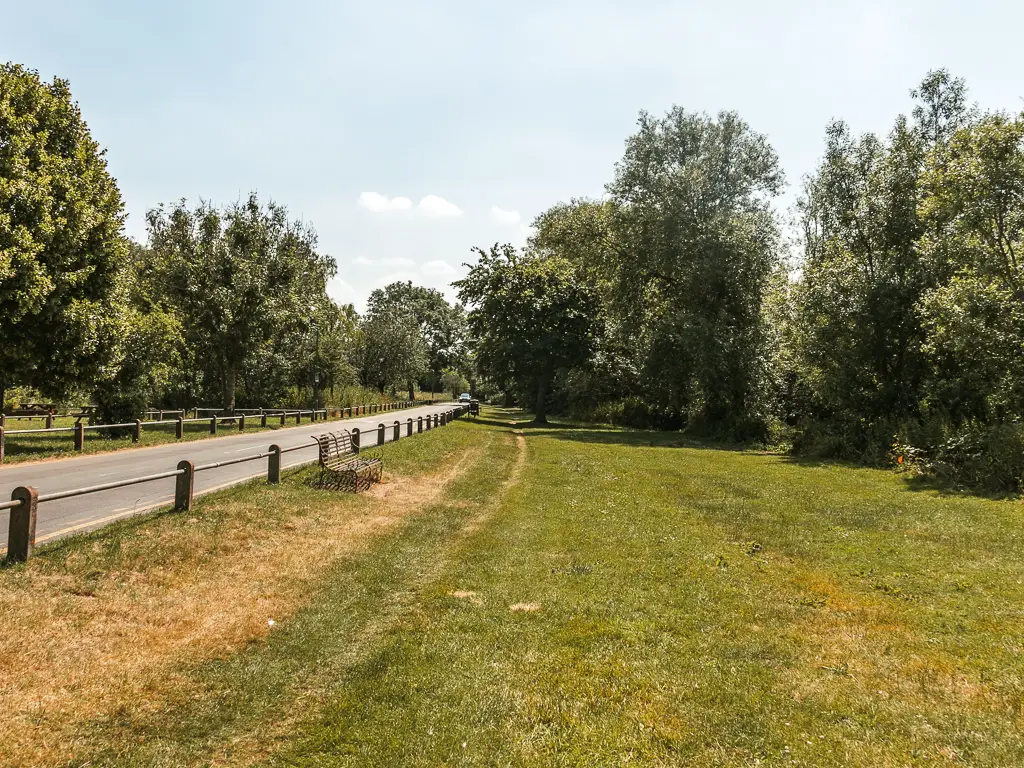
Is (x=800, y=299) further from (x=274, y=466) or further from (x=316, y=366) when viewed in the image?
(x=316, y=366)

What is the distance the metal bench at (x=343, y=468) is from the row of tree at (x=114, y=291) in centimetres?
952

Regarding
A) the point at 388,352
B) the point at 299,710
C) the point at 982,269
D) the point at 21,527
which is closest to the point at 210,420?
the point at 21,527

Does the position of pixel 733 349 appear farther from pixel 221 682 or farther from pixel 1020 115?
pixel 221 682

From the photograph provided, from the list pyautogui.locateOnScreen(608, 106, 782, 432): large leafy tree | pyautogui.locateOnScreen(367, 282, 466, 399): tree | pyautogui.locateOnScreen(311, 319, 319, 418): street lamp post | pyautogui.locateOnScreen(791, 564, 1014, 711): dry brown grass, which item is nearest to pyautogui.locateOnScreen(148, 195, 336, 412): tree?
pyautogui.locateOnScreen(311, 319, 319, 418): street lamp post

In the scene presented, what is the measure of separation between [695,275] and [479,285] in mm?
19555

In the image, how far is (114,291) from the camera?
2166 cm

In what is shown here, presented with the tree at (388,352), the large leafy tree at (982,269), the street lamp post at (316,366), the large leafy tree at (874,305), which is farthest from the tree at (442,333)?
the large leafy tree at (982,269)

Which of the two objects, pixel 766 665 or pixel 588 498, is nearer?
pixel 766 665

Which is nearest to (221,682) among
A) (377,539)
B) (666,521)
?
(377,539)

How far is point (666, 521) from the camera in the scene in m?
12.8

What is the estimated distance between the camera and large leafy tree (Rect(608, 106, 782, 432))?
108ft

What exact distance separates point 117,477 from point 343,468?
5.12m

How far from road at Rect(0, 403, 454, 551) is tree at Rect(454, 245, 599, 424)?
74.7ft

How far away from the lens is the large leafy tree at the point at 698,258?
3281 cm
